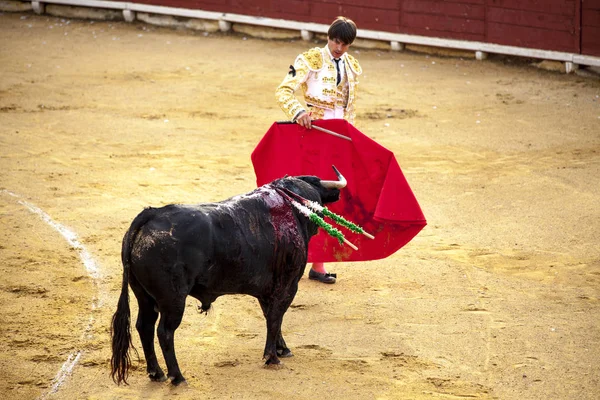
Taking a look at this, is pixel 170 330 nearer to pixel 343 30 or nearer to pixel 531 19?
pixel 343 30

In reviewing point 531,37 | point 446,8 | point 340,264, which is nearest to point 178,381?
point 340,264

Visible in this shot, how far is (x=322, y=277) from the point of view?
573cm

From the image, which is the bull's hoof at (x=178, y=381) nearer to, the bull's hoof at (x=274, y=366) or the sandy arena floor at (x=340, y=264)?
the sandy arena floor at (x=340, y=264)

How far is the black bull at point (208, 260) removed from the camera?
13.2 feet

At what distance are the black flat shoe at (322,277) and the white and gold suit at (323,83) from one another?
1008 millimetres

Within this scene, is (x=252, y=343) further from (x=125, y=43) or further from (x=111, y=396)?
(x=125, y=43)

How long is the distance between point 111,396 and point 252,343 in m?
0.90

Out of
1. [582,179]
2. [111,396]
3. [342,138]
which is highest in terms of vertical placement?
[342,138]

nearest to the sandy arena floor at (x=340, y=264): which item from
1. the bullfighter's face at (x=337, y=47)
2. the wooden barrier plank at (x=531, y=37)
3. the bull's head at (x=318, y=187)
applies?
the wooden barrier plank at (x=531, y=37)

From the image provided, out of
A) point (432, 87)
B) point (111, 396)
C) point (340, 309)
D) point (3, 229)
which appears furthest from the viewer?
point (432, 87)

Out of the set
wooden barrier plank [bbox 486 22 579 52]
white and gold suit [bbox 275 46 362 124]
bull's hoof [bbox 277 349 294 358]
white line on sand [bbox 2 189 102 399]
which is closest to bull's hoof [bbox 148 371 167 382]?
white line on sand [bbox 2 189 102 399]

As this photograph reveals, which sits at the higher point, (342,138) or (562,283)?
(342,138)

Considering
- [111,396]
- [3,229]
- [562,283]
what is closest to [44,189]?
[3,229]

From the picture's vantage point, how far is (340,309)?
5281 mm
